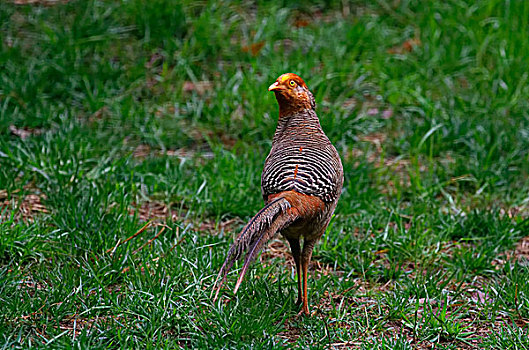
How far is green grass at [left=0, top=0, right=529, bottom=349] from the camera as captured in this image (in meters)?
3.91

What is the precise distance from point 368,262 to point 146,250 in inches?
58.0

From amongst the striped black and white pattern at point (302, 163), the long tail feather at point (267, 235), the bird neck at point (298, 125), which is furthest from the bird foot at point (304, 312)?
the bird neck at point (298, 125)

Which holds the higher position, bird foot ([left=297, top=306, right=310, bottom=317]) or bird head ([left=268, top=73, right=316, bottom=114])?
bird head ([left=268, top=73, right=316, bottom=114])

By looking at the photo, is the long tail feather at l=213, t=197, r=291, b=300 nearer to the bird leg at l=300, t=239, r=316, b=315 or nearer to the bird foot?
the bird leg at l=300, t=239, r=316, b=315

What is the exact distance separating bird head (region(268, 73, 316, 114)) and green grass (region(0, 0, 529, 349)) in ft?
3.46

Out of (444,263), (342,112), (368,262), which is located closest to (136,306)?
(368,262)

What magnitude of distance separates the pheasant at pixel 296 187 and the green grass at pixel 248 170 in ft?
1.55

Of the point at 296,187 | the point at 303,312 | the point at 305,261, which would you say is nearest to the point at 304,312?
the point at 303,312

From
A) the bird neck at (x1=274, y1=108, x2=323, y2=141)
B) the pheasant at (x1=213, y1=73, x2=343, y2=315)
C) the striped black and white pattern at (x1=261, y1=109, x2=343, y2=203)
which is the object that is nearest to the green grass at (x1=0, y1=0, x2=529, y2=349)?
the pheasant at (x1=213, y1=73, x2=343, y2=315)

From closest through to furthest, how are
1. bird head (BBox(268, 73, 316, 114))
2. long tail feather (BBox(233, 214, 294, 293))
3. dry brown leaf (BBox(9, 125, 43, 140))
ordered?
1. long tail feather (BBox(233, 214, 294, 293))
2. bird head (BBox(268, 73, 316, 114))
3. dry brown leaf (BBox(9, 125, 43, 140))

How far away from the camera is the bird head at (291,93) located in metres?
4.05

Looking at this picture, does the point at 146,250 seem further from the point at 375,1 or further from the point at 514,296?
the point at 375,1

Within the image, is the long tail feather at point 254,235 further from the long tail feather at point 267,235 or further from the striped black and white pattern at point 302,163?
the striped black and white pattern at point 302,163

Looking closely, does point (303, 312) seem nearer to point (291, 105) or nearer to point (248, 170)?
point (291, 105)
